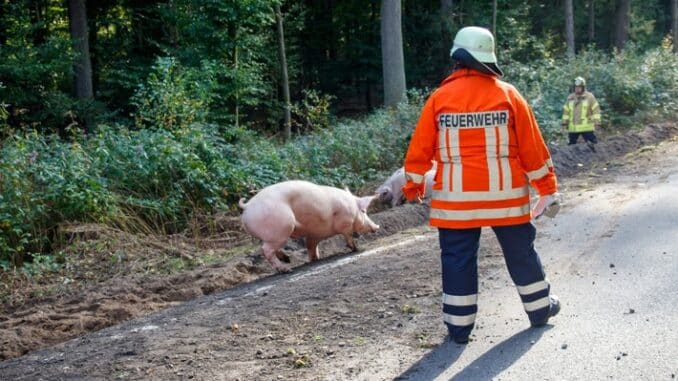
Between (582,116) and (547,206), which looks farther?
(582,116)

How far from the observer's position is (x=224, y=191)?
37.7 ft

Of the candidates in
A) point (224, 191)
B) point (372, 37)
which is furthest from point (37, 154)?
point (372, 37)

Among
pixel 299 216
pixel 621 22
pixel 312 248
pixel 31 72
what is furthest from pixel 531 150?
pixel 621 22

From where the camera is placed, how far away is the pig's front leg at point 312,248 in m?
8.97

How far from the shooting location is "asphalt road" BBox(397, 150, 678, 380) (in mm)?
4902

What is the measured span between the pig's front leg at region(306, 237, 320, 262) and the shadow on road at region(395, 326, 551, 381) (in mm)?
3654

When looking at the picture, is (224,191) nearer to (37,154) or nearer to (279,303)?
(37,154)

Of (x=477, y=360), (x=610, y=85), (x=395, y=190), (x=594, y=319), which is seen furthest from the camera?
(x=610, y=85)

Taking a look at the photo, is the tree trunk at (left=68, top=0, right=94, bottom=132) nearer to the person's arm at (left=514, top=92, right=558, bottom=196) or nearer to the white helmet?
the white helmet

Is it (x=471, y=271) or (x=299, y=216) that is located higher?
(x=471, y=271)

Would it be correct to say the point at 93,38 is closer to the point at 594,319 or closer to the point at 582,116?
the point at 582,116

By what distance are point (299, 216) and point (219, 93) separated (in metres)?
12.9

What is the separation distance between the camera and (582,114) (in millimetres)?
16766

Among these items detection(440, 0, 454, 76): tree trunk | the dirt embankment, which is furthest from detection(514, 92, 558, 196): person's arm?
detection(440, 0, 454, 76): tree trunk
